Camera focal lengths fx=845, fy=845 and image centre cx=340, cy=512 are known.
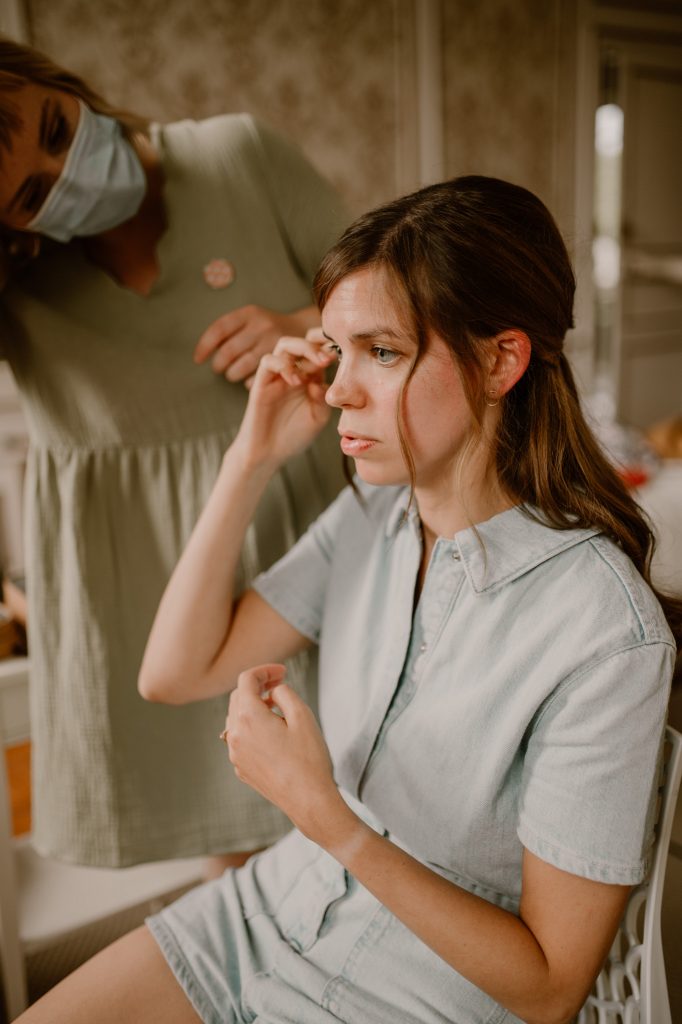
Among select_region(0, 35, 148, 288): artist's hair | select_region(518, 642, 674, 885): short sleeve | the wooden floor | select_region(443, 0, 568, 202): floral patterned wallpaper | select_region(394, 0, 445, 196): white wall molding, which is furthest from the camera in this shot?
select_region(443, 0, 568, 202): floral patterned wallpaper

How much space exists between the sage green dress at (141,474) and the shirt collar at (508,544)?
0.43 metres

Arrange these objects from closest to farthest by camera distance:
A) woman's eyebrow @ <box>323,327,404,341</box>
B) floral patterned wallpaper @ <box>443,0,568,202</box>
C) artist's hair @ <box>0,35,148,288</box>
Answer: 1. woman's eyebrow @ <box>323,327,404,341</box>
2. artist's hair @ <box>0,35,148,288</box>
3. floral patterned wallpaper @ <box>443,0,568,202</box>

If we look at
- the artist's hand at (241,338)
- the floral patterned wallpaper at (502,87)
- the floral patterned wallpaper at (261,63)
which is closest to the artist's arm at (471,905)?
the artist's hand at (241,338)

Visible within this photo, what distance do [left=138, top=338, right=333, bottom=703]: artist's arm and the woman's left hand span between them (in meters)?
0.26

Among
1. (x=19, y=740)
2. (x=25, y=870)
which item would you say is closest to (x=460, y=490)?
(x=19, y=740)

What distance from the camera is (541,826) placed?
2.62ft

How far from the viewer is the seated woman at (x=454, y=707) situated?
0.79 meters

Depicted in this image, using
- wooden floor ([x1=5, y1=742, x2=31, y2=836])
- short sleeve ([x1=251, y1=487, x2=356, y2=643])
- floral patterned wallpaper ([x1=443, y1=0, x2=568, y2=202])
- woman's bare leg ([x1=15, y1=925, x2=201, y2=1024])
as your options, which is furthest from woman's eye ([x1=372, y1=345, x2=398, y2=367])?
floral patterned wallpaper ([x1=443, y1=0, x2=568, y2=202])

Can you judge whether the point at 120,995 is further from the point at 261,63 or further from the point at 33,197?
the point at 261,63

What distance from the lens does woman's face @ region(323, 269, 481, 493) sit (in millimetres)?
880

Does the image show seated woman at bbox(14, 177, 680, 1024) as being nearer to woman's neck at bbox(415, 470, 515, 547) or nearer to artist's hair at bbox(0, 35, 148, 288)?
woman's neck at bbox(415, 470, 515, 547)

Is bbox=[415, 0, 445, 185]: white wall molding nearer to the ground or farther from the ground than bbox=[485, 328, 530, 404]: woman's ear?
farther from the ground

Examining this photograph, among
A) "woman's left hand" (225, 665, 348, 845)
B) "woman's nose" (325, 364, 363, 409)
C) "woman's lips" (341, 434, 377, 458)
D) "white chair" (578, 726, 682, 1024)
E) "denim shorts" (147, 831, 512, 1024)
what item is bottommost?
"denim shorts" (147, 831, 512, 1024)

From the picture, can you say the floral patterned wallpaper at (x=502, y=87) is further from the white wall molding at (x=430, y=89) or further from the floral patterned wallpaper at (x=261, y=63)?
the floral patterned wallpaper at (x=261, y=63)
